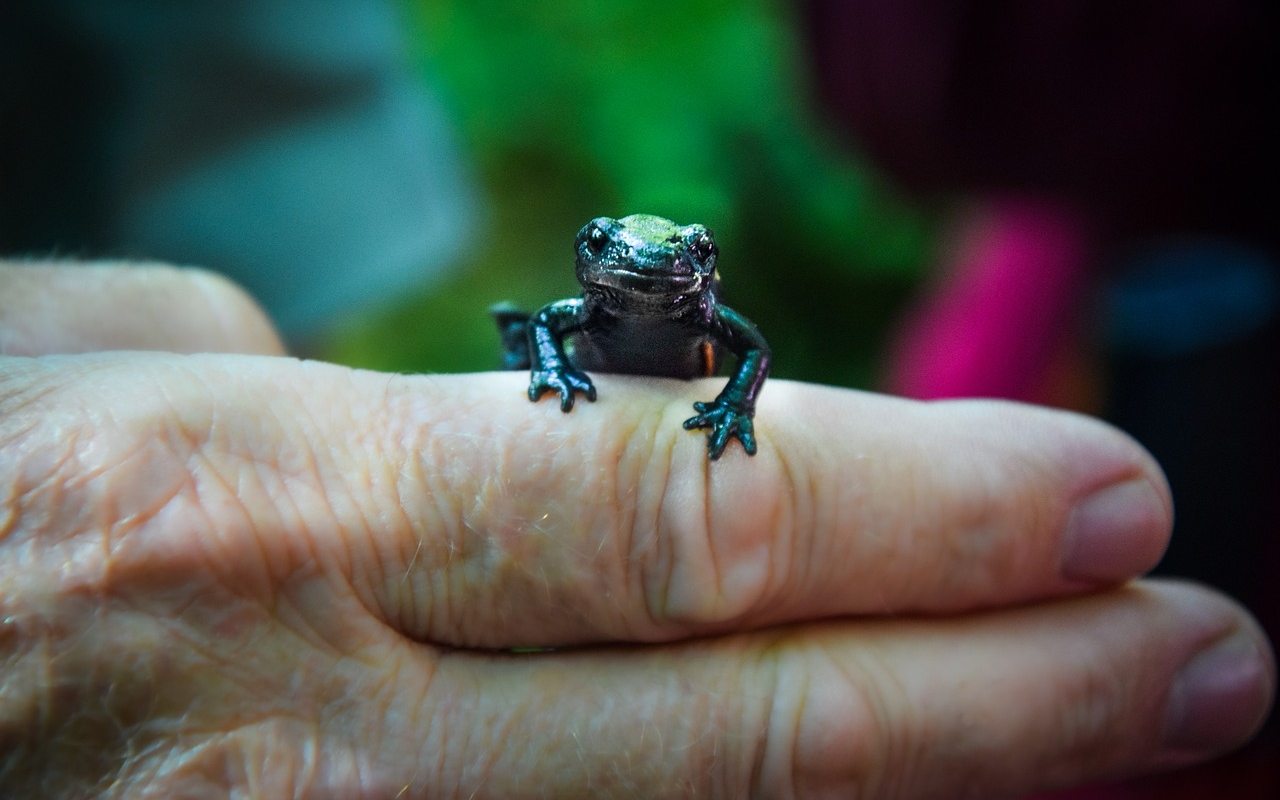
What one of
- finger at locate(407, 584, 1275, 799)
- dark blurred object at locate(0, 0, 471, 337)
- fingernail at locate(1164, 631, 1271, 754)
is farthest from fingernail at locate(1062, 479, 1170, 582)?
dark blurred object at locate(0, 0, 471, 337)

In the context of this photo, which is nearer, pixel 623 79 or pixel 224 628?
pixel 224 628

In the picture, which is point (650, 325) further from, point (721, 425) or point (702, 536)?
point (702, 536)

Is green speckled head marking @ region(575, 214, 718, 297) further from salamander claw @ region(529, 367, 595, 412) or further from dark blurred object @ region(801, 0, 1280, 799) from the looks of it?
dark blurred object @ region(801, 0, 1280, 799)

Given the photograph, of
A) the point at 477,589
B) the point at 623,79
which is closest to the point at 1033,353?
the point at 623,79

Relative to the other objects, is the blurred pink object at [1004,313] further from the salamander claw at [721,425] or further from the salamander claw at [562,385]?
the salamander claw at [562,385]

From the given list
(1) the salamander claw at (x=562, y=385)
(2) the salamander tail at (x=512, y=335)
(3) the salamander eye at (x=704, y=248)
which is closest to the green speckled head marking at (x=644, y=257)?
(3) the salamander eye at (x=704, y=248)

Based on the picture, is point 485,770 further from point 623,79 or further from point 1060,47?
point 623,79
